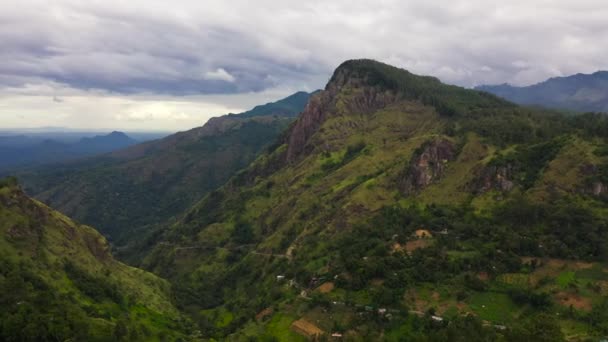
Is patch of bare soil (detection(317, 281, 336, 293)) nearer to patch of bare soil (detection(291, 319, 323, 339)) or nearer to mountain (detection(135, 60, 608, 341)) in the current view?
mountain (detection(135, 60, 608, 341))

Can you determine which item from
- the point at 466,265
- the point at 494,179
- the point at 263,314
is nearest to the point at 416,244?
the point at 466,265

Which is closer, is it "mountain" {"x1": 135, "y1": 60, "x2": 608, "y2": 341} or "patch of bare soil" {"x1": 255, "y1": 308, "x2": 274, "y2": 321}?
"mountain" {"x1": 135, "y1": 60, "x2": 608, "y2": 341}

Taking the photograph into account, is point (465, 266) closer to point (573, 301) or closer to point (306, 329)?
point (573, 301)

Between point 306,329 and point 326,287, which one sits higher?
point 326,287

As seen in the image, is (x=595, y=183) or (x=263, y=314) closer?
(x=263, y=314)

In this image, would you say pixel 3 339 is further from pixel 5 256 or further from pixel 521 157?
pixel 521 157

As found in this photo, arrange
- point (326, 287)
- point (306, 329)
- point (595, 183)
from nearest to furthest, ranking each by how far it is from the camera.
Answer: point (306, 329), point (326, 287), point (595, 183)

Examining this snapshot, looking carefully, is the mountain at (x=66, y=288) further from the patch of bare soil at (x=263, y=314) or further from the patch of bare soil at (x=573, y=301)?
the patch of bare soil at (x=573, y=301)

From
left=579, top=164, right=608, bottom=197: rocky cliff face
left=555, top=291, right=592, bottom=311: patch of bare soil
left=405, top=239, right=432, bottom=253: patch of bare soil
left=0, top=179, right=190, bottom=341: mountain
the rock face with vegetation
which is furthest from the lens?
left=579, top=164, right=608, bottom=197: rocky cliff face

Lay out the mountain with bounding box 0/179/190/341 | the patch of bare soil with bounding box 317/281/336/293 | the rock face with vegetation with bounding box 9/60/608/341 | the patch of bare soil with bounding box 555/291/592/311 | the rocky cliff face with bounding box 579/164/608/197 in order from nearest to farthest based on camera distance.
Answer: the mountain with bounding box 0/179/190/341 < the patch of bare soil with bounding box 555/291/592/311 < the rock face with vegetation with bounding box 9/60/608/341 < the patch of bare soil with bounding box 317/281/336/293 < the rocky cliff face with bounding box 579/164/608/197

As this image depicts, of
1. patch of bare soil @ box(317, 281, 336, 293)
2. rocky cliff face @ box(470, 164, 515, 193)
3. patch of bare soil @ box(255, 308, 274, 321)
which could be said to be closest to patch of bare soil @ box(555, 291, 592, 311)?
rocky cliff face @ box(470, 164, 515, 193)
